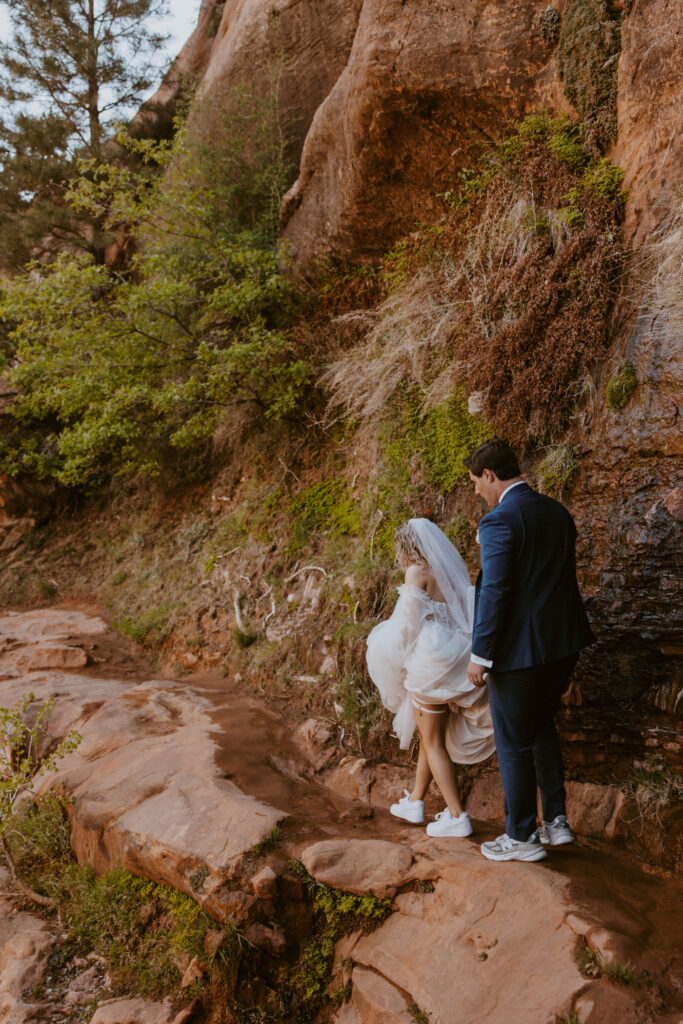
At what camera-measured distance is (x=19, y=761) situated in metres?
6.16

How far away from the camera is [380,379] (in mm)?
7207

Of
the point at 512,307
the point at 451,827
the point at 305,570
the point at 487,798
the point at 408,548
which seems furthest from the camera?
the point at 305,570

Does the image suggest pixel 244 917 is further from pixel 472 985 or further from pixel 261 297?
pixel 261 297

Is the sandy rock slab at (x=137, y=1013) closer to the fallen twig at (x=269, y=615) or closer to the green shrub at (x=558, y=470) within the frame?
the fallen twig at (x=269, y=615)

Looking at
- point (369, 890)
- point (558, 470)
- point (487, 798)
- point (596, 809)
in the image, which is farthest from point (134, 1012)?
point (558, 470)

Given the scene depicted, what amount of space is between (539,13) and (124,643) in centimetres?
861

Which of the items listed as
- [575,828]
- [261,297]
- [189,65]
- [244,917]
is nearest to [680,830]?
[575,828]

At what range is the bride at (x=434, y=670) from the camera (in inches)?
158

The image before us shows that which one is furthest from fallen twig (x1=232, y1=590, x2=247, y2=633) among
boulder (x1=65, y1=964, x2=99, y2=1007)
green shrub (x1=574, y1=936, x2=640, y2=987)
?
green shrub (x1=574, y1=936, x2=640, y2=987)

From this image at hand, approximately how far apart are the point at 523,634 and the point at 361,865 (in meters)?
1.69

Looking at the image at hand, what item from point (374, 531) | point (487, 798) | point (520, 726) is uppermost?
point (374, 531)

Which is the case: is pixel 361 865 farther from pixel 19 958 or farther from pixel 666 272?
pixel 666 272

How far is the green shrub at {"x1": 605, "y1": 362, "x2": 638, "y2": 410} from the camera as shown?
458 cm

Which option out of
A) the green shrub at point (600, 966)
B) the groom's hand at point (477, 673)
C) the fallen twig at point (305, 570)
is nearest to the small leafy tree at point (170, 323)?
the fallen twig at point (305, 570)
